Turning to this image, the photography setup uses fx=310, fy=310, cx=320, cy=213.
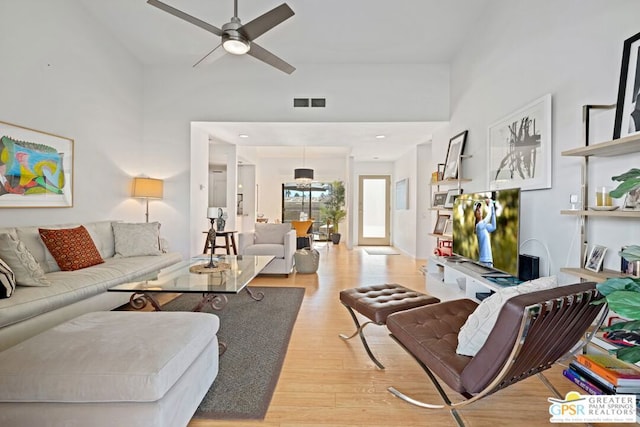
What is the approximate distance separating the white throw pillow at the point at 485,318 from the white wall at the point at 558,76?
33.5 inches

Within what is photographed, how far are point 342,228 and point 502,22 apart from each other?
732cm

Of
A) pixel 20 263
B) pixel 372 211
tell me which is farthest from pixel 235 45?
pixel 372 211

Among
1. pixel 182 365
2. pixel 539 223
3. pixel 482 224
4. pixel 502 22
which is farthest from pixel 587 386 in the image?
pixel 502 22

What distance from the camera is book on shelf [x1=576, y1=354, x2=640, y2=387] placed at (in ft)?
5.15

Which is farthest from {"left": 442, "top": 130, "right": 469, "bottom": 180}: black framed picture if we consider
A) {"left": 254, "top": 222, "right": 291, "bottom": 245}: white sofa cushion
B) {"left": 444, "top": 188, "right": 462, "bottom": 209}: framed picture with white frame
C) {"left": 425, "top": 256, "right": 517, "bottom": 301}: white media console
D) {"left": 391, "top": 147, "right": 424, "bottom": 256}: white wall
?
{"left": 254, "top": 222, "right": 291, "bottom": 245}: white sofa cushion

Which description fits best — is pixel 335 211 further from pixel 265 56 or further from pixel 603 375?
pixel 603 375

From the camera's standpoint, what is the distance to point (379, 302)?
2.35m

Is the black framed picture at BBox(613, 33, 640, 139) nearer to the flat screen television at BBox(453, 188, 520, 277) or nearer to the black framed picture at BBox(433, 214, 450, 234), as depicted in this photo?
the flat screen television at BBox(453, 188, 520, 277)

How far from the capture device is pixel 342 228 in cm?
996

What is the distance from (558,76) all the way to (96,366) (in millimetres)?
3405

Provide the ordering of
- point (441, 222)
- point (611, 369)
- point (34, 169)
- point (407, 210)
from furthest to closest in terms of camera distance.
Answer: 1. point (407, 210)
2. point (441, 222)
3. point (34, 169)
4. point (611, 369)

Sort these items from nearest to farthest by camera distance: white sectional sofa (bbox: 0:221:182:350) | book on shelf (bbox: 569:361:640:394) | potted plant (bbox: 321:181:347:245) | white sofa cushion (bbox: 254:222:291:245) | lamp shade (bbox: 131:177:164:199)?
book on shelf (bbox: 569:361:640:394)
white sectional sofa (bbox: 0:221:182:350)
lamp shade (bbox: 131:177:164:199)
white sofa cushion (bbox: 254:222:291:245)
potted plant (bbox: 321:181:347:245)

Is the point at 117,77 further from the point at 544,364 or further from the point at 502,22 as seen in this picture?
the point at 544,364

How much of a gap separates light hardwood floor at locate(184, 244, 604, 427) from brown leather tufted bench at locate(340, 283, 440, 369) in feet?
0.57
